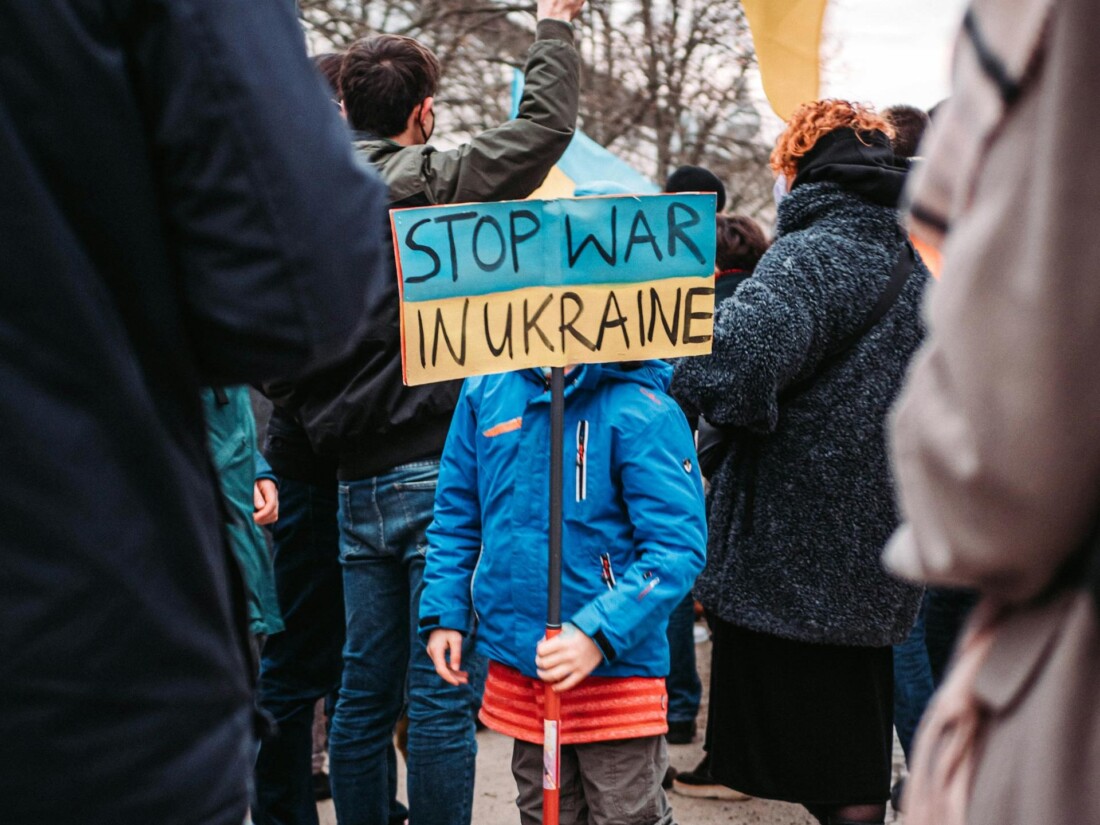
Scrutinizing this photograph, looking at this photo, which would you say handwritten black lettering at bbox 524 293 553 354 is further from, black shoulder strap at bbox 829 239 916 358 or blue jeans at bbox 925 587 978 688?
blue jeans at bbox 925 587 978 688

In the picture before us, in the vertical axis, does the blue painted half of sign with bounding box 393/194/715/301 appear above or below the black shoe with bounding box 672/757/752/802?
above

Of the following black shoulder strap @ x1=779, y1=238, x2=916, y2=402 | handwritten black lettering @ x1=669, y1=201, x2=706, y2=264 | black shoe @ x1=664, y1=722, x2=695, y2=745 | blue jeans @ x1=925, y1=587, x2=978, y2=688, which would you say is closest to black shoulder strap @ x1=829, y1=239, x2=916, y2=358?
black shoulder strap @ x1=779, y1=238, x2=916, y2=402

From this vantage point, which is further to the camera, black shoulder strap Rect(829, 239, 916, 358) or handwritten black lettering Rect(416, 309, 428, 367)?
black shoulder strap Rect(829, 239, 916, 358)

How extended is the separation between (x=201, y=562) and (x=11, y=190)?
0.38m

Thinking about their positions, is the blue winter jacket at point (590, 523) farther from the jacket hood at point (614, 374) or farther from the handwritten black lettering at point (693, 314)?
the handwritten black lettering at point (693, 314)

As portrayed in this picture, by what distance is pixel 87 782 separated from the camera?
1153 millimetres

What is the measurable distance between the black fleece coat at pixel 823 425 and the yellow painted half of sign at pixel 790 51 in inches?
29.2

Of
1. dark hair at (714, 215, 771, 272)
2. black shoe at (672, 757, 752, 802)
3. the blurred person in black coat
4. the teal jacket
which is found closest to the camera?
the blurred person in black coat

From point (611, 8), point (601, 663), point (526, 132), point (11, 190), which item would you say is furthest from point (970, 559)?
point (611, 8)

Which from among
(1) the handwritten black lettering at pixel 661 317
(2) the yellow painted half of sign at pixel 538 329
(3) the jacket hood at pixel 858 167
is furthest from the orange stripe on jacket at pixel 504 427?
(3) the jacket hood at pixel 858 167

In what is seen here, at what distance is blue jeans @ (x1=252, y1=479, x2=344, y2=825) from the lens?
338 centimetres

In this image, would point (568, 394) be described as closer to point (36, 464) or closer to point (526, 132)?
point (526, 132)

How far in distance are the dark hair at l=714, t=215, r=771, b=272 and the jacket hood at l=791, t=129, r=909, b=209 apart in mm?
1678

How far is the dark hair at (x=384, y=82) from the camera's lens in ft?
10.3
